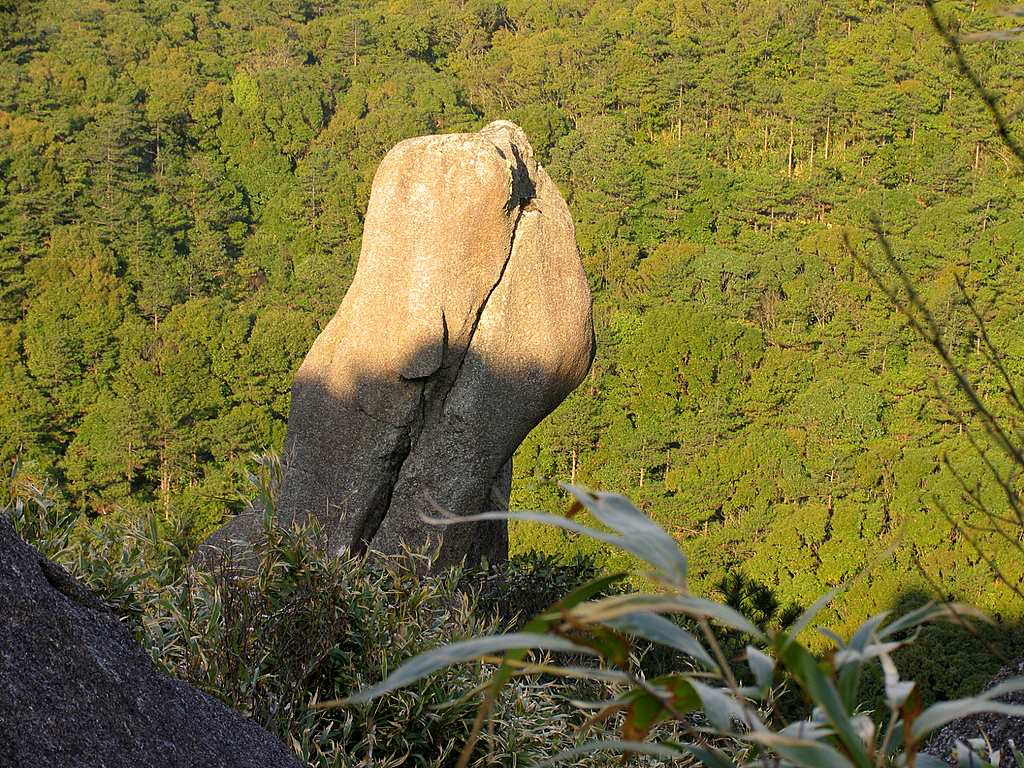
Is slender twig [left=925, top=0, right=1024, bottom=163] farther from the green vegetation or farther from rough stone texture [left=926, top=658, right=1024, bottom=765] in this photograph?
the green vegetation

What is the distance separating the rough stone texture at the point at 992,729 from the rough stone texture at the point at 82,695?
151 cm

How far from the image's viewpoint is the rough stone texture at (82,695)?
1.69m

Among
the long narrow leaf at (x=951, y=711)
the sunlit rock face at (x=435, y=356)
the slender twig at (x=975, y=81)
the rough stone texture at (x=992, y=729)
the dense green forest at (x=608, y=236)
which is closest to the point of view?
the long narrow leaf at (x=951, y=711)

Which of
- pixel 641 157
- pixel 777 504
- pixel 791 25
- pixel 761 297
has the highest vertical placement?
pixel 791 25

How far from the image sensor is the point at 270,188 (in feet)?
129

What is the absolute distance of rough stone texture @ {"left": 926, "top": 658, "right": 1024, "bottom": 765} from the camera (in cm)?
255

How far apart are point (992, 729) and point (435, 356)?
167 inches

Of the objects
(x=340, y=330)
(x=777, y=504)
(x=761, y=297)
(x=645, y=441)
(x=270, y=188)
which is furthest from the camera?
(x=270, y=188)

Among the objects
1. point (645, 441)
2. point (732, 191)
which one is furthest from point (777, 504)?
point (732, 191)

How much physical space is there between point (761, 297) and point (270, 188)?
689 inches

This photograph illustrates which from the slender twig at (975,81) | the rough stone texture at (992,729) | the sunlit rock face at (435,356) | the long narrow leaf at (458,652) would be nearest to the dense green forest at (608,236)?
the sunlit rock face at (435,356)

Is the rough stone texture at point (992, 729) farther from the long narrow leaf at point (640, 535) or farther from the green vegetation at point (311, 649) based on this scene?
the long narrow leaf at point (640, 535)

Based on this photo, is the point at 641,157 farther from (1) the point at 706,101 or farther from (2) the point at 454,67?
(2) the point at 454,67

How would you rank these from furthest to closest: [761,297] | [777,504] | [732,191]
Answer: [732,191]
[761,297]
[777,504]
